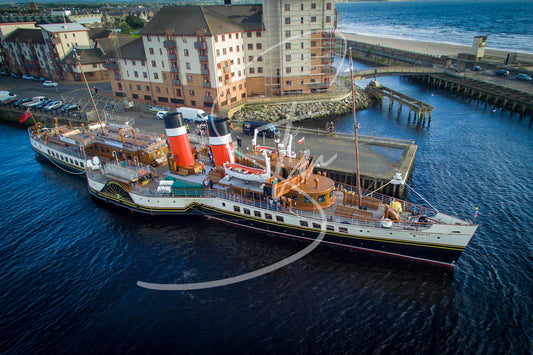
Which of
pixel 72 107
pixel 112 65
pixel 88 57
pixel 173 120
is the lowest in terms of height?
pixel 72 107

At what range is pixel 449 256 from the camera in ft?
94.9

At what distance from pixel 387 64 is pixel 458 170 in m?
80.4

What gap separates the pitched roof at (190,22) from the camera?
6156cm

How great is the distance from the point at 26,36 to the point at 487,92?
12779cm

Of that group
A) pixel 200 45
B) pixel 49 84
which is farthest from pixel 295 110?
pixel 49 84

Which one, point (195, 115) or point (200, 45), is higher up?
point (200, 45)

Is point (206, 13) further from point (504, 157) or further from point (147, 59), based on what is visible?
point (504, 157)

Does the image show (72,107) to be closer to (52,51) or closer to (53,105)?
(53,105)

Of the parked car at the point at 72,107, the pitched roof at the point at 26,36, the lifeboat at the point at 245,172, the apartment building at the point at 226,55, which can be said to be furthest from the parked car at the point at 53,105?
the lifeboat at the point at 245,172

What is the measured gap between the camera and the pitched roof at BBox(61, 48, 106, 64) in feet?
295

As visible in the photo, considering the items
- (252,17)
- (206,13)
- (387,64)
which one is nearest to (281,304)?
(206,13)

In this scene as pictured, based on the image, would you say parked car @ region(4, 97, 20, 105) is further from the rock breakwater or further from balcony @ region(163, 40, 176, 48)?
the rock breakwater

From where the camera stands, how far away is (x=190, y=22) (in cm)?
6275

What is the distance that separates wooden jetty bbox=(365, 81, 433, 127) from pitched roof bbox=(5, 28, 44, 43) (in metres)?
95.7
